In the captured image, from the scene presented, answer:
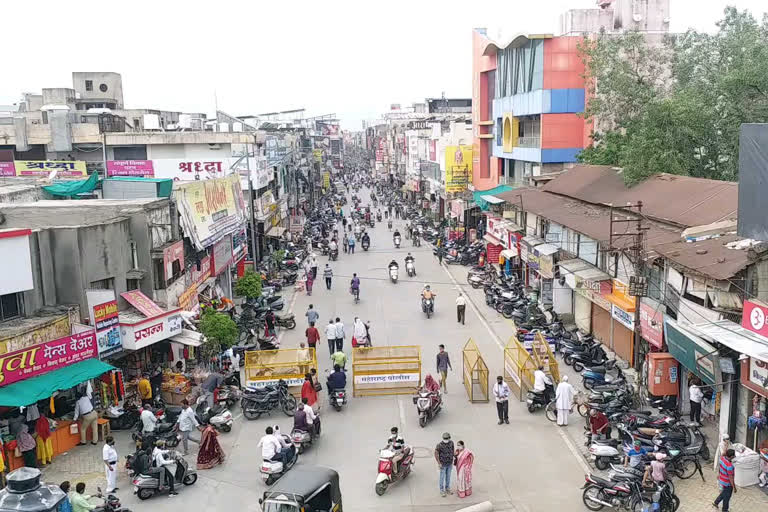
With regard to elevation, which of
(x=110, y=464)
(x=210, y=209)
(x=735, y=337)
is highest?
(x=210, y=209)

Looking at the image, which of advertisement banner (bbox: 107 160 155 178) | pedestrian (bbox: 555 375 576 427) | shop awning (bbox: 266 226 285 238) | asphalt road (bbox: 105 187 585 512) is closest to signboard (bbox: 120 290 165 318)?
asphalt road (bbox: 105 187 585 512)

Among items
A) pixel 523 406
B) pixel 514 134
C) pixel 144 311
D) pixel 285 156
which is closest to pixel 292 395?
pixel 144 311

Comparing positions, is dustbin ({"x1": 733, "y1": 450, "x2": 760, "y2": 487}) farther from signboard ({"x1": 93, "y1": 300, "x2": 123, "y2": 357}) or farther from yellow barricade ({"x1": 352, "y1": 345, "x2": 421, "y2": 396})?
signboard ({"x1": 93, "y1": 300, "x2": 123, "y2": 357})

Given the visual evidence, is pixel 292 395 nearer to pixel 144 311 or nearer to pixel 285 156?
pixel 144 311

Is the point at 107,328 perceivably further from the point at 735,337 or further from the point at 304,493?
the point at 735,337

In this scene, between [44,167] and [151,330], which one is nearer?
Answer: [151,330]

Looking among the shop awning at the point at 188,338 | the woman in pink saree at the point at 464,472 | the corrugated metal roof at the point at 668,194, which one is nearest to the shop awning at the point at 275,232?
the corrugated metal roof at the point at 668,194

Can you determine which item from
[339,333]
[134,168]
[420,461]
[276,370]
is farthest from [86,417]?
[134,168]

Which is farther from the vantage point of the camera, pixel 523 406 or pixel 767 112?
pixel 767 112

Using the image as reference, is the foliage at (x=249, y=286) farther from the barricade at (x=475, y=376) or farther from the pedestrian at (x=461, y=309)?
the barricade at (x=475, y=376)
